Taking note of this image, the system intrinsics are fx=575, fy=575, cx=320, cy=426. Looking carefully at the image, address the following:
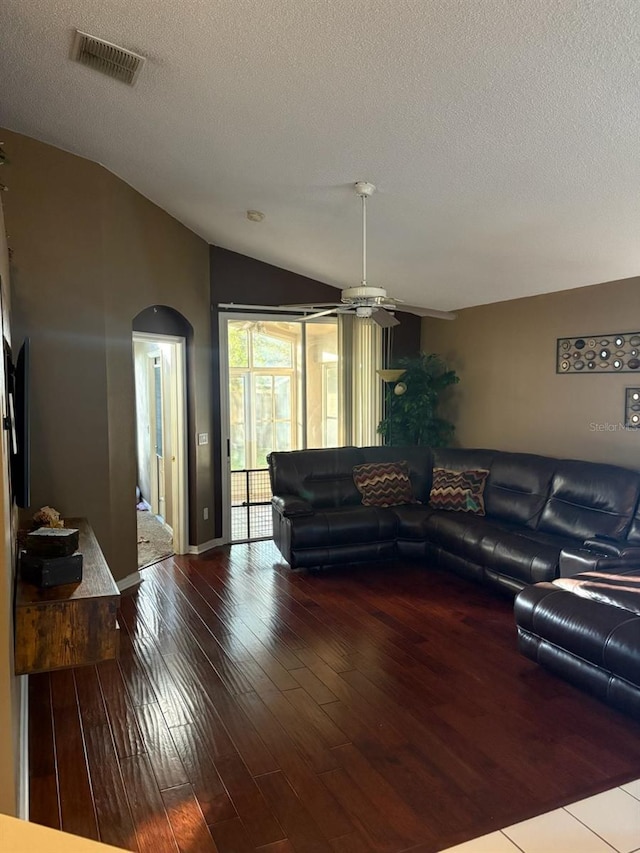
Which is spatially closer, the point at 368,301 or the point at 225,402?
the point at 368,301

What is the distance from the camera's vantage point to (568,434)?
196 inches

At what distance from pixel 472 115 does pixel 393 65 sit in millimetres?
493

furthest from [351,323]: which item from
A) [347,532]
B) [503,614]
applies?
[503,614]

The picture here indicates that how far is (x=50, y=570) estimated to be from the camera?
2.66 metres

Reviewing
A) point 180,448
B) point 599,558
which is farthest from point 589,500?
point 180,448

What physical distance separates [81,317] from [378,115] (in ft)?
8.41

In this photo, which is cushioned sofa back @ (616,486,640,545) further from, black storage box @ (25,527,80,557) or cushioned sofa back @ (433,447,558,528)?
black storage box @ (25,527,80,557)

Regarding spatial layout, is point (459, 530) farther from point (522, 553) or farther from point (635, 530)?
point (635, 530)

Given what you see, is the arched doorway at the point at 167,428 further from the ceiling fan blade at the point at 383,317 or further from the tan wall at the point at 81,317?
the ceiling fan blade at the point at 383,317

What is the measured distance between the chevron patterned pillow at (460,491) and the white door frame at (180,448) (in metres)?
2.40

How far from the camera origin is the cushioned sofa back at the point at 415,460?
19.3ft

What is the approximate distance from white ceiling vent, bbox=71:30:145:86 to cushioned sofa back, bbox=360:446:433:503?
398 centimetres

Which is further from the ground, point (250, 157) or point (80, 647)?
point (250, 157)

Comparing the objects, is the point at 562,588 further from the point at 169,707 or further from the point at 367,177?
the point at 367,177
